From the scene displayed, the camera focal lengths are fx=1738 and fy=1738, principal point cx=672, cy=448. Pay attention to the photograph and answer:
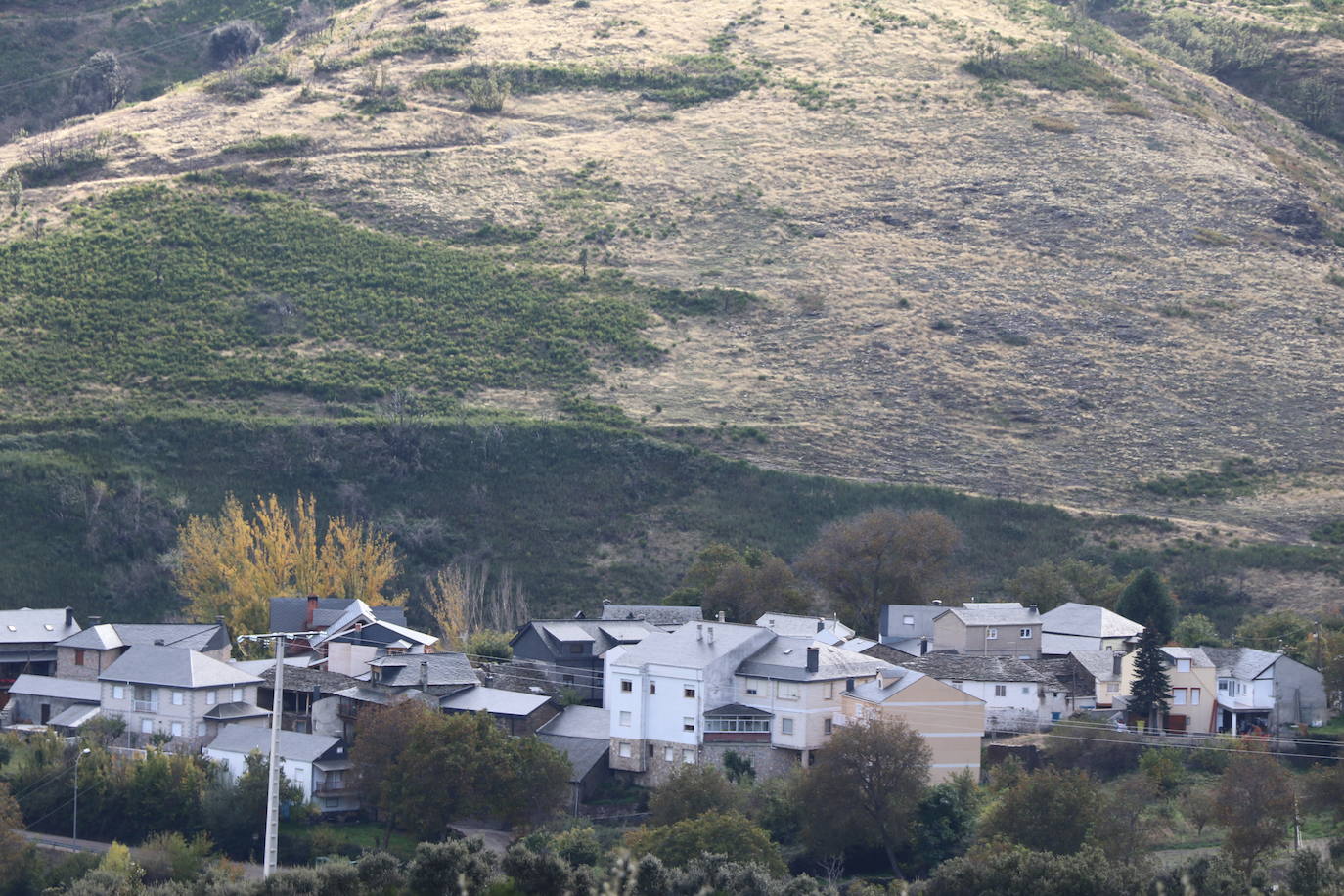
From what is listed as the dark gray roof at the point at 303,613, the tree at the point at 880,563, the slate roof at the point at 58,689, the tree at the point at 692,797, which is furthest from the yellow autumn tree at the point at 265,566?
the tree at the point at 692,797

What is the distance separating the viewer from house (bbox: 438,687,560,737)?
4831cm

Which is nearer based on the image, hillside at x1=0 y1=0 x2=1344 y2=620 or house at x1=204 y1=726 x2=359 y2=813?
house at x1=204 y1=726 x2=359 y2=813

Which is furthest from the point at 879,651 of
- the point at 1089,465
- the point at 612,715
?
the point at 1089,465

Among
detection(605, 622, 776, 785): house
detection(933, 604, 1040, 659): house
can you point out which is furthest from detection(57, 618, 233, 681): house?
detection(933, 604, 1040, 659): house

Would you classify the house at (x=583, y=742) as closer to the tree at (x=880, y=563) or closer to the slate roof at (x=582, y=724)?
the slate roof at (x=582, y=724)

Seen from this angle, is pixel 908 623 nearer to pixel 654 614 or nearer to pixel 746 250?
pixel 654 614

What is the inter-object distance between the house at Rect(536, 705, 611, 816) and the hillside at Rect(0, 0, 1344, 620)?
17754mm

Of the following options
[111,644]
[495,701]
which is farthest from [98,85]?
[495,701]

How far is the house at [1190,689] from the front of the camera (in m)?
50.2

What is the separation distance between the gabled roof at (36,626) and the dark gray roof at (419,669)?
35.3 ft

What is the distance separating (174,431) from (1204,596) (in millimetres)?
42559

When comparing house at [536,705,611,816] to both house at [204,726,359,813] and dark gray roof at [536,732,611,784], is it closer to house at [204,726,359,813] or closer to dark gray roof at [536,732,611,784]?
dark gray roof at [536,732,611,784]

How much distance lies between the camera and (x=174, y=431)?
2906 inches

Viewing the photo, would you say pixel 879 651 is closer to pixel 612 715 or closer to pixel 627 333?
pixel 612 715
